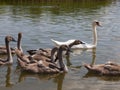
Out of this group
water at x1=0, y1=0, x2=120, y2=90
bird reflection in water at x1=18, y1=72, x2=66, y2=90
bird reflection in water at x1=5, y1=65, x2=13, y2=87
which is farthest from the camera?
bird reflection in water at x1=18, y1=72, x2=66, y2=90

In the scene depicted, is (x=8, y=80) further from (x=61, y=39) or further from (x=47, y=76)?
(x=61, y=39)

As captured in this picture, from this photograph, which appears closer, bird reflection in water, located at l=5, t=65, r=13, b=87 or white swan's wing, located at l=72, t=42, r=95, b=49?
bird reflection in water, located at l=5, t=65, r=13, b=87

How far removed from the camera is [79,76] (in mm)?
13195

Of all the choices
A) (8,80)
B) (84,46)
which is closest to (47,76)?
(8,80)

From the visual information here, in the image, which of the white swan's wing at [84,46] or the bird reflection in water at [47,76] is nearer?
the bird reflection in water at [47,76]

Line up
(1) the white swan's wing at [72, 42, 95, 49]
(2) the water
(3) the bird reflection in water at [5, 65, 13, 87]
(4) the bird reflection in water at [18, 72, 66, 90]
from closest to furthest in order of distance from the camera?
(3) the bird reflection in water at [5, 65, 13, 87] → (2) the water → (4) the bird reflection in water at [18, 72, 66, 90] → (1) the white swan's wing at [72, 42, 95, 49]

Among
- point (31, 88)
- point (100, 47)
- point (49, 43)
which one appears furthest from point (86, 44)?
point (31, 88)

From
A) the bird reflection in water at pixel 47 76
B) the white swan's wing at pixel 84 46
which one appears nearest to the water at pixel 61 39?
the bird reflection in water at pixel 47 76

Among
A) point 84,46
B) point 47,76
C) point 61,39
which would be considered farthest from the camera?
point 61,39

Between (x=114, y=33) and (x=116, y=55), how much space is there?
20.5ft

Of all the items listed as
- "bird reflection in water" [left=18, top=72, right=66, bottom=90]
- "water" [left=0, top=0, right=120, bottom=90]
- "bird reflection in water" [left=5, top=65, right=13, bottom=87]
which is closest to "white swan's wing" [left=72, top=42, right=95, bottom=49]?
"water" [left=0, top=0, right=120, bottom=90]

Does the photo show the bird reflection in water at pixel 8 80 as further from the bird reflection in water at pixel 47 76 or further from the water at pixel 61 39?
the bird reflection in water at pixel 47 76

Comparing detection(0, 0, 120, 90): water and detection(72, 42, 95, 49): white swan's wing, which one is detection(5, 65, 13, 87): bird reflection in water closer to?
detection(0, 0, 120, 90): water

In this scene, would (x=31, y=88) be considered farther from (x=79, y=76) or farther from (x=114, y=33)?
(x=114, y=33)
